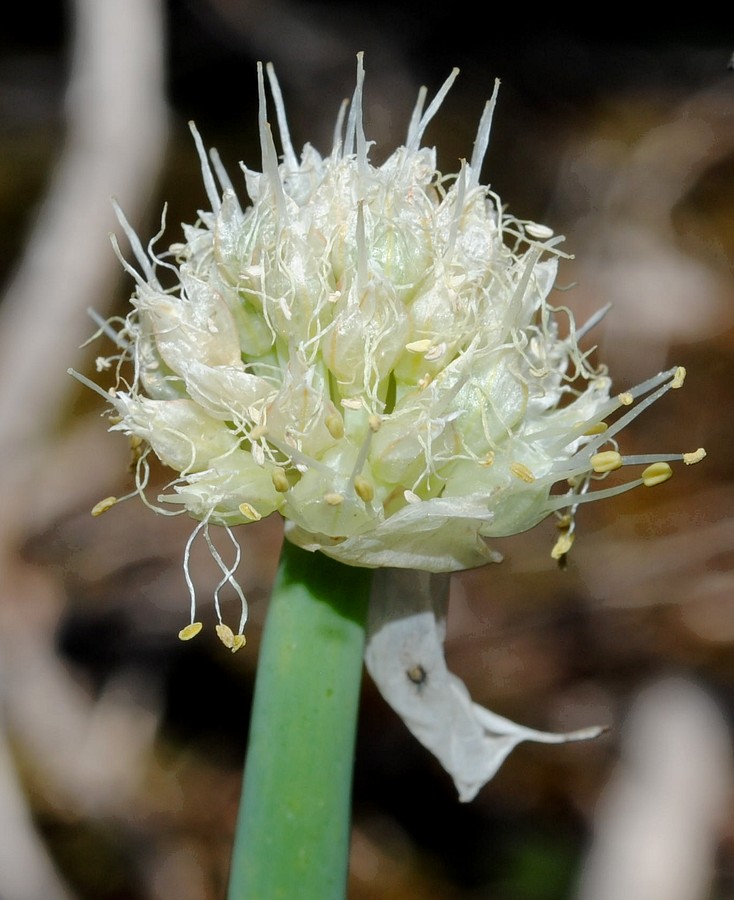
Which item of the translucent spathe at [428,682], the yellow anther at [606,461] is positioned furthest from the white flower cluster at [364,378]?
the translucent spathe at [428,682]

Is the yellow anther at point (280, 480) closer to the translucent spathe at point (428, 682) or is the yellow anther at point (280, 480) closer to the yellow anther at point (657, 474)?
the translucent spathe at point (428, 682)

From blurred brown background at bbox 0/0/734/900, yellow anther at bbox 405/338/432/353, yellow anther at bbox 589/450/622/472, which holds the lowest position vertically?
blurred brown background at bbox 0/0/734/900

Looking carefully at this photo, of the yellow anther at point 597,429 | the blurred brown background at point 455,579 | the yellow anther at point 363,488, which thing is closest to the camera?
the yellow anther at point 363,488

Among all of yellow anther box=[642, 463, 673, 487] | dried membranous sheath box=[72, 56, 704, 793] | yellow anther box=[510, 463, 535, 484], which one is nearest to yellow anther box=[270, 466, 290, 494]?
dried membranous sheath box=[72, 56, 704, 793]

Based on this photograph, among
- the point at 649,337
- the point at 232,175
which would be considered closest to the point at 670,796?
the point at 649,337

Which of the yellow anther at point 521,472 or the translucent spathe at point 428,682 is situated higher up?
the yellow anther at point 521,472

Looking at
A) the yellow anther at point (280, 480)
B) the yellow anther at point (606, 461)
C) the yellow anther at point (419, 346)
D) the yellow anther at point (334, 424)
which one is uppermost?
the yellow anther at point (419, 346)

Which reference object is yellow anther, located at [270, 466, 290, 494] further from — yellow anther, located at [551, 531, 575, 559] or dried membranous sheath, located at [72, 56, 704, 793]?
yellow anther, located at [551, 531, 575, 559]
